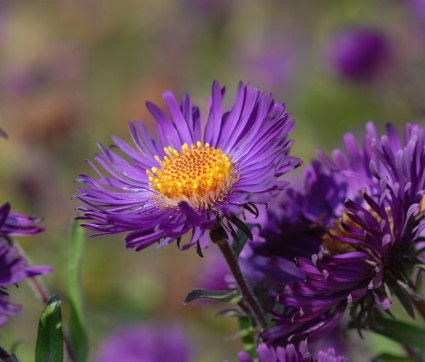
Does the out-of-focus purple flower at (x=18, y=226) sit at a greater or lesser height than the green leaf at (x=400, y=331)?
greater

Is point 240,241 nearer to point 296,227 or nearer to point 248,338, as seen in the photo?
point 296,227

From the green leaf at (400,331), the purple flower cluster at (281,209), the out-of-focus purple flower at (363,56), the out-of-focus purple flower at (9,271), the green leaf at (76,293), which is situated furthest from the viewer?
the out-of-focus purple flower at (363,56)

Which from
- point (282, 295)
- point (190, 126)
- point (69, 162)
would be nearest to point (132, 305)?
point (69, 162)

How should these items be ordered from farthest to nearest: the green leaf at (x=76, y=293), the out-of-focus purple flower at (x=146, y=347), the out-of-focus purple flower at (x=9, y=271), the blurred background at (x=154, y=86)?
the blurred background at (x=154, y=86) → the out-of-focus purple flower at (x=146, y=347) → the green leaf at (x=76, y=293) → the out-of-focus purple flower at (x=9, y=271)

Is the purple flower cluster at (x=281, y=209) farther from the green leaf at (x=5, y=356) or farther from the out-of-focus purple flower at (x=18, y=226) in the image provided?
the green leaf at (x=5, y=356)

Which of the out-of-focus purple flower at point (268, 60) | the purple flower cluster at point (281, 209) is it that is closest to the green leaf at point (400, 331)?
the purple flower cluster at point (281, 209)

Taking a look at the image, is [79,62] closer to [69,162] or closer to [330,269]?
[69,162]

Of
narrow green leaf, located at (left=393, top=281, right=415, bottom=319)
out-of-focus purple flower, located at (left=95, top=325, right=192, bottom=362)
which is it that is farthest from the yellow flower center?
out-of-focus purple flower, located at (left=95, top=325, right=192, bottom=362)

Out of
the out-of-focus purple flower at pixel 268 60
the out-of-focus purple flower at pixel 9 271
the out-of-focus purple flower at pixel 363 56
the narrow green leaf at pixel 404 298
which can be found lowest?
the narrow green leaf at pixel 404 298
